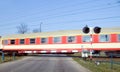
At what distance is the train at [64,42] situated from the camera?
29.4 meters

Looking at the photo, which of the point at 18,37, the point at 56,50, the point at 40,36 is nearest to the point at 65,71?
the point at 56,50

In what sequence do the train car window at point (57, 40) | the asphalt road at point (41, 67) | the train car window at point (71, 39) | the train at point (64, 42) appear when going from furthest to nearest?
the train car window at point (57, 40) → the train car window at point (71, 39) → the train at point (64, 42) → the asphalt road at point (41, 67)

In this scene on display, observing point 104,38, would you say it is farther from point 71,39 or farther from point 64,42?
point 64,42

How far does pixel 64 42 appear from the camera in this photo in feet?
105

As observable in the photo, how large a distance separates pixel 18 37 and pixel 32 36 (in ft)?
8.57

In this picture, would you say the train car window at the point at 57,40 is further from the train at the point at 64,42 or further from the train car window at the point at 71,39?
the train car window at the point at 71,39

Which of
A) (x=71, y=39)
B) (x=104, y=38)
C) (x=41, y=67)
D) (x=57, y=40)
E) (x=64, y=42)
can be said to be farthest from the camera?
(x=57, y=40)

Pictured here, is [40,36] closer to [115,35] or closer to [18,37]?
[18,37]

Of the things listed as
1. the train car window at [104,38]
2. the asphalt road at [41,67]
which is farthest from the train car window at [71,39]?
the asphalt road at [41,67]

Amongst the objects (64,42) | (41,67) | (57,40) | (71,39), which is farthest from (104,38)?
(41,67)

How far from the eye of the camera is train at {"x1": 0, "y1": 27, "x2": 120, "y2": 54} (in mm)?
29406

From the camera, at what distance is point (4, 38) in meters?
39.8

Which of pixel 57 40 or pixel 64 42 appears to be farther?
pixel 57 40

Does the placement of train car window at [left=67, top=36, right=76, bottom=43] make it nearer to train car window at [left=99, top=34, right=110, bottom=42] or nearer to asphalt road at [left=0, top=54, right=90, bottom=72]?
train car window at [left=99, top=34, right=110, bottom=42]
